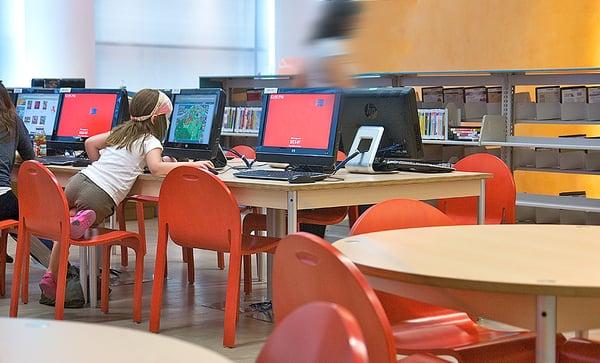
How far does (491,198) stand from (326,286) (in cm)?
322

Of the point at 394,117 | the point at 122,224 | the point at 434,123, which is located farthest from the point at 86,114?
the point at 434,123

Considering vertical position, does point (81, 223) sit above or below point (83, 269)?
above

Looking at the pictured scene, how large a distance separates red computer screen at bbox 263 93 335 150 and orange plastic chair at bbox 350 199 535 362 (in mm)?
1511

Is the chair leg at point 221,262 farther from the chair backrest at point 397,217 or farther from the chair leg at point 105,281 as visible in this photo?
the chair backrest at point 397,217

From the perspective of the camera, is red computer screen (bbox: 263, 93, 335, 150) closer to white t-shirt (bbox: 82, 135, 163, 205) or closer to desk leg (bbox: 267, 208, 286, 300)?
desk leg (bbox: 267, 208, 286, 300)

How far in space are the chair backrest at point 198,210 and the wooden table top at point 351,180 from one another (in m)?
0.16

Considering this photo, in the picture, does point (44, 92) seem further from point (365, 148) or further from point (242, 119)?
point (242, 119)

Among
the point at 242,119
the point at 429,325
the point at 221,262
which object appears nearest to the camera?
the point at 429,325

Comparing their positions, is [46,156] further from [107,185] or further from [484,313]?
[484,313]

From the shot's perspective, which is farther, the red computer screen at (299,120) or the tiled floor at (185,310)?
the red computer screen at (299,120)

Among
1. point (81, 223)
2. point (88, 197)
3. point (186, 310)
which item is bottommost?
point (186, 310)

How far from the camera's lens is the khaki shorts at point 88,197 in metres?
4.85

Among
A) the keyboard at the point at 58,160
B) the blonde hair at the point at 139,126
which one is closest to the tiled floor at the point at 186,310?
the keyboard at the point at 58,160

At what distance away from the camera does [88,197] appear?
4.86 m
